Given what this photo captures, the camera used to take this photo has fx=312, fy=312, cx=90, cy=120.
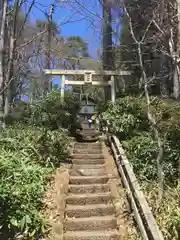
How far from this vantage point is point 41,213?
5223mm

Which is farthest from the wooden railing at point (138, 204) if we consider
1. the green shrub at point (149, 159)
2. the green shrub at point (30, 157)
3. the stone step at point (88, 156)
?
the green shrub at point (30, 157)

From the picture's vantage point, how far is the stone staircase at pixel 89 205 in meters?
5.11

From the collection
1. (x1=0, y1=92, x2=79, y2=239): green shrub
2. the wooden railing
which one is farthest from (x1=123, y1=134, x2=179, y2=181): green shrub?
(x1=0, y1=92, x2=79, y2=239): green shrub

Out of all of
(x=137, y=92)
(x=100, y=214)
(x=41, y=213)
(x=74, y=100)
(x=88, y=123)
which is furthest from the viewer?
(x=88, y=123)

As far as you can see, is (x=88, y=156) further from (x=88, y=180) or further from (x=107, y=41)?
(x=107, y=41)

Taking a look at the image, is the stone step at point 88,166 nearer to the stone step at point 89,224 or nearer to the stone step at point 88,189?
the stone step at point 88,189

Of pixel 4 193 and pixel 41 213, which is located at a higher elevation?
pixel 4 193

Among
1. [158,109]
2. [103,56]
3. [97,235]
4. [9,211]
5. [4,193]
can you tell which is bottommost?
[97,235]

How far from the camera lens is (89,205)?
584 centimetres

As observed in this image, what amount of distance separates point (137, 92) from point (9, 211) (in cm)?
683

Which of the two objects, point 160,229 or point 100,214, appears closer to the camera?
point 160,229

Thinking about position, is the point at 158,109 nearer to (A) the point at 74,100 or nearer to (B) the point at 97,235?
(B) the point at 97,235

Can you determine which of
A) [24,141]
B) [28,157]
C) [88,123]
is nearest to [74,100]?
[24,141]

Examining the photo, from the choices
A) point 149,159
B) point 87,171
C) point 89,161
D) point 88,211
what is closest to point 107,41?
point 89,161
